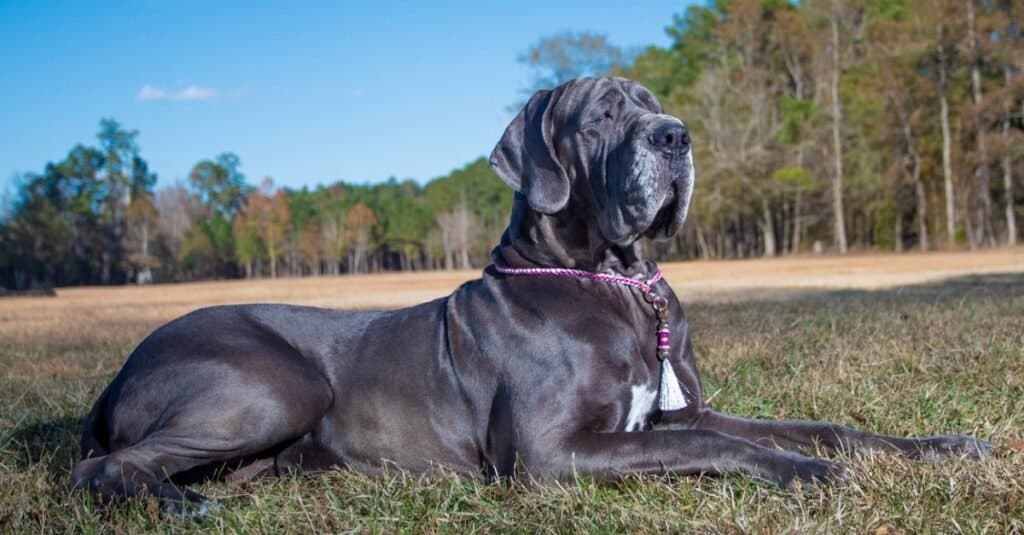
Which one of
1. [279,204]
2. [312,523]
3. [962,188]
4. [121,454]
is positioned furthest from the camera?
[279,204]

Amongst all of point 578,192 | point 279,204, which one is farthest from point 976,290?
point 279,204

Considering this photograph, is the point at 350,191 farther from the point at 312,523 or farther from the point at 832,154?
the point at 312,523

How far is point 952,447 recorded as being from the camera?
3.07 meters

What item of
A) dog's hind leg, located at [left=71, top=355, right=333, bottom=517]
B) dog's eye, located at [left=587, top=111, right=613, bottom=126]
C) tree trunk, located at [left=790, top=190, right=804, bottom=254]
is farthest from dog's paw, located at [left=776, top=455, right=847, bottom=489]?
tree trunk, located at [left=790, top=190, right=804, bottom=254]

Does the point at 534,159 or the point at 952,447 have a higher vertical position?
the point at 534,159

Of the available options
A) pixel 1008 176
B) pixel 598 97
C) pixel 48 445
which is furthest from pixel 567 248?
pixel 1008 176

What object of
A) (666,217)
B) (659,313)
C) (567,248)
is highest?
(666,217)

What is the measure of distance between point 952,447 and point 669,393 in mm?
989

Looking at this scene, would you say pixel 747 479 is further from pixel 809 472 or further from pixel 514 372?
pixel 514 372

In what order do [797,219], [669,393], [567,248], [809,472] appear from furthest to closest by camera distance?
[797,219]
[567,248]
[669,393]
[809,472]

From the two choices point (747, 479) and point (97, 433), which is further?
point (97, 433)

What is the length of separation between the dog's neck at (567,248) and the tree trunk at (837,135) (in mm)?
38141

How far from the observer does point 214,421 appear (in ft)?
10.6

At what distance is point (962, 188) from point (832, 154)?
6147mm
